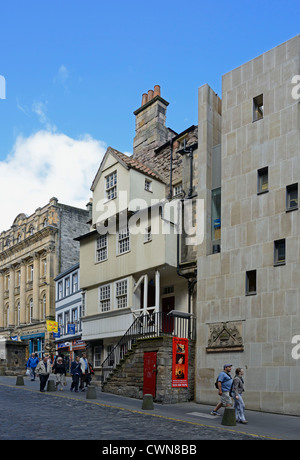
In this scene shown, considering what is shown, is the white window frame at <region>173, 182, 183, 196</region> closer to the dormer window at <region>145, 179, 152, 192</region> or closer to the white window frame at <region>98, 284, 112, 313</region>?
the dormer window at <region>145, 179, 152, 192</region>

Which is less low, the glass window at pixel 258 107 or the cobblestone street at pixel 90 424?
the glass window at pixel 258 107

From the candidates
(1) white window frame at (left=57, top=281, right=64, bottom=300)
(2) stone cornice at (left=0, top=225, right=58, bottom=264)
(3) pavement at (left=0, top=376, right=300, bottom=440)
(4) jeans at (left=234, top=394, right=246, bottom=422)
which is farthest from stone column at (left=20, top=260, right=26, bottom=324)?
(4) jeans at (left=234, top=394, right=246, bottom=422)

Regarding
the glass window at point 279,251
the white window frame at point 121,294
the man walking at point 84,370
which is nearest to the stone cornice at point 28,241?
the white window frame at point 121,294

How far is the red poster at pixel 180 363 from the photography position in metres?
21.4

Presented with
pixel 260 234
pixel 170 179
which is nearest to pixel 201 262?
pixel 260 234

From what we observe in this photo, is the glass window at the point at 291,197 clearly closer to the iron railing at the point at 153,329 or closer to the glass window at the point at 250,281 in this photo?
the glass window at the point at 250,281

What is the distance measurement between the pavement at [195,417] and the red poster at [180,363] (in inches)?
32.3

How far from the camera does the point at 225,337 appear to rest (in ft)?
68.1

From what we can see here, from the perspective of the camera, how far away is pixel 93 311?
29250 millimetres

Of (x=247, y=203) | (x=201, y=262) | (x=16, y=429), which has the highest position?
(x=247, y=203)

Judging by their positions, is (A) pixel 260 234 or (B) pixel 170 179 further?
(B) pixel 170 179
